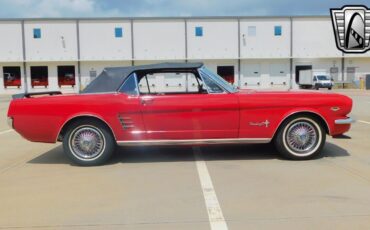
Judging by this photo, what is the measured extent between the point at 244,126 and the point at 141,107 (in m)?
1.62

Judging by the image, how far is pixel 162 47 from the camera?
44.2m

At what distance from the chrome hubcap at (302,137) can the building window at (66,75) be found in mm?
40894

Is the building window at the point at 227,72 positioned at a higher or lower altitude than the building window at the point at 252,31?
lower

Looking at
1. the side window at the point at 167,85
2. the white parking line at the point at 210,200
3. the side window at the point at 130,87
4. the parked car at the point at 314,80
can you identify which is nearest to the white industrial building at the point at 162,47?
the parked car at the point at 314,80

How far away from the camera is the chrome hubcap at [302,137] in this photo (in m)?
6.79

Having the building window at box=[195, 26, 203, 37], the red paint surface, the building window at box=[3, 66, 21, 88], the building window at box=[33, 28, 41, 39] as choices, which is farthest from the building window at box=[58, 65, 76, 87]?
the red paint surface

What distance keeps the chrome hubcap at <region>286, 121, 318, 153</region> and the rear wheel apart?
2803 mm

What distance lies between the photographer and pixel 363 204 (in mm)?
4570

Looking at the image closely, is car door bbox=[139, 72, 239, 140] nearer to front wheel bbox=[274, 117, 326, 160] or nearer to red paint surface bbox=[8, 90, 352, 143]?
red paint surface bbox=[8, 90, 352, 143]

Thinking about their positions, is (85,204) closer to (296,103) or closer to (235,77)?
(296,103)

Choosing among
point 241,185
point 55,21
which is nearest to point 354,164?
point 241,185

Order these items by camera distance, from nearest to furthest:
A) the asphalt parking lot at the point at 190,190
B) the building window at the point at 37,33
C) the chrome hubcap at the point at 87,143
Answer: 1. the asphalt parking lot at the point at 190,190
2. the chrome hubcap at the point at 87,143
3. the building window at the point at 37,33

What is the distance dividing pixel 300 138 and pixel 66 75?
136 ft

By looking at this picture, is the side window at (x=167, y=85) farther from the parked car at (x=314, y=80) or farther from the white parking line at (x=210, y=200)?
the parked car at (x=314, y=80)
